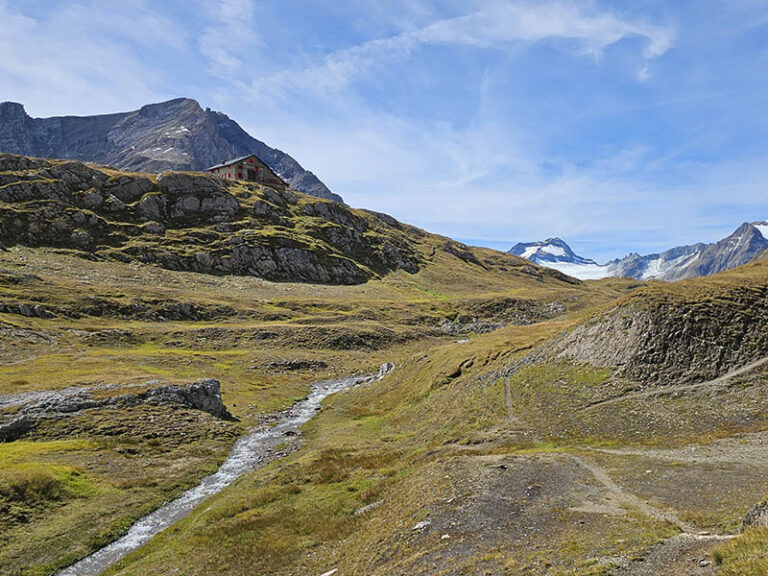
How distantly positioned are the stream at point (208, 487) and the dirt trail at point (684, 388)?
36317 millimetres

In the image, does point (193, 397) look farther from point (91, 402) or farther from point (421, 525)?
point (421, 525)

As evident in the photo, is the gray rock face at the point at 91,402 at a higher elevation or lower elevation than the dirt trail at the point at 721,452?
lower

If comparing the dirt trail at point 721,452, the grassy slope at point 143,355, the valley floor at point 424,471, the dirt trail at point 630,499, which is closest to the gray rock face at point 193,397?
the valley floor at point 424,471

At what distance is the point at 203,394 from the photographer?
60344 mm

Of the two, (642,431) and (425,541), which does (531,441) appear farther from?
(425,541)

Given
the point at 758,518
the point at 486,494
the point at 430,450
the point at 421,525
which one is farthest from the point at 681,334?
the point at 421,525

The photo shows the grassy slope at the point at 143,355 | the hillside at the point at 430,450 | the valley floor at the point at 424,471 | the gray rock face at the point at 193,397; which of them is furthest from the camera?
the gray rock face at the point at 193,397

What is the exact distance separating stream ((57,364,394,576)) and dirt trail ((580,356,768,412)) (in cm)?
3632

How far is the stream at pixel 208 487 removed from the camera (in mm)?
29078

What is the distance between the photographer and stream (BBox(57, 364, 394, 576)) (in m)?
29.1

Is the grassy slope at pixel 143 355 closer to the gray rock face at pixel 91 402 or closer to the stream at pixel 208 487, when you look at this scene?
the stream at pixel 208 487

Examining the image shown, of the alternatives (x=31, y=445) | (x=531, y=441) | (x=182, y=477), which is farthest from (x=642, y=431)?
(x=31, y=445)

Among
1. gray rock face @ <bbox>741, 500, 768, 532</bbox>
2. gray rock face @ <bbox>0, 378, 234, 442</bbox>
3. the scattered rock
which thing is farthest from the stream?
gray rock face @ <bbox>741, 500, 768, 532</bbox>

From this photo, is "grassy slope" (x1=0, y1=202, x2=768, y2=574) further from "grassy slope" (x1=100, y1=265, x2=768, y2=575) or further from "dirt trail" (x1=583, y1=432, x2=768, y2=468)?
"dirt trail" (x1=583, y1=432, x2=768, y2=468)
